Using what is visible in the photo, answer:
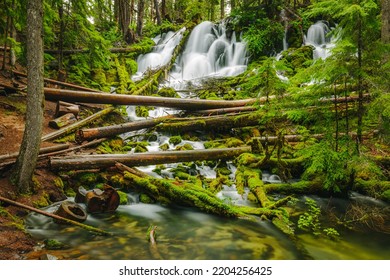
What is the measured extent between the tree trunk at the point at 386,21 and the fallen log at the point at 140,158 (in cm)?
460

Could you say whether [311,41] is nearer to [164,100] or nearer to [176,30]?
[176,30]

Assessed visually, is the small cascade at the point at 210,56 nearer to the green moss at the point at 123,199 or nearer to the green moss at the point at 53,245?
the green moss at the point at 123,199

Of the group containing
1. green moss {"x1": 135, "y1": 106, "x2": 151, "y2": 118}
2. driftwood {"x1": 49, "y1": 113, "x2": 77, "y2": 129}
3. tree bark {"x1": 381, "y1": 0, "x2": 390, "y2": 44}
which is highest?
tree bark {"x1": 381, "y1": 0, "x2": 390, "y2": 44}

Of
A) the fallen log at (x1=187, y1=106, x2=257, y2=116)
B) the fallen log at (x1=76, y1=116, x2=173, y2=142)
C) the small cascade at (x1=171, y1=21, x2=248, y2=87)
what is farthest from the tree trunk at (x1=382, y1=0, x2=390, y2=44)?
the small cascade at (x1=171, y1=21, x2=248, y2=87)

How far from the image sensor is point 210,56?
19500 mm

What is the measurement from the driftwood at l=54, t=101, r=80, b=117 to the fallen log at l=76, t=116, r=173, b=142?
1372 millimetres

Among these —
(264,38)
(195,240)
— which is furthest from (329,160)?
(264,38)

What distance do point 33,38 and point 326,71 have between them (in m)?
5.45

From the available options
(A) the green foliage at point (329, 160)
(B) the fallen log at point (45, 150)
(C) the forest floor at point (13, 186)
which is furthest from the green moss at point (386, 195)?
(B) the fallen log at point (45, 150)

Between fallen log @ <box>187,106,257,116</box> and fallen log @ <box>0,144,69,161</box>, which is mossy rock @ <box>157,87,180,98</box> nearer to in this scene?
fallen log @ <box>187,106,257,116</box>

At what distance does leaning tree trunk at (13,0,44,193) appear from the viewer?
16.7ft

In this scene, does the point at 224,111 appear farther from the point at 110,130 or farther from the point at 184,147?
the point at 110,130

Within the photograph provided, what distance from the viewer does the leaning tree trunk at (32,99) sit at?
5.09 meters

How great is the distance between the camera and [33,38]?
5.10 m
